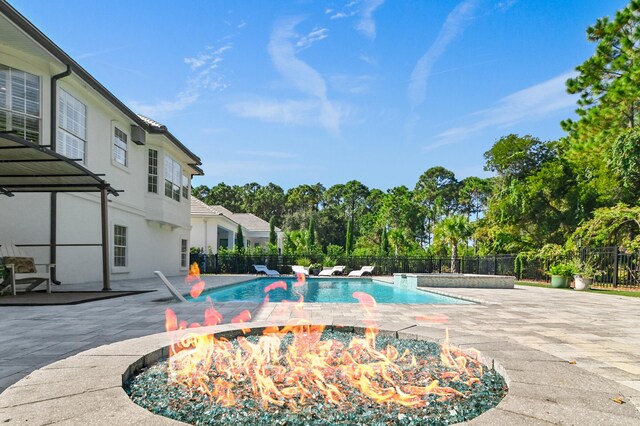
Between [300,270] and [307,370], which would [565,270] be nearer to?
[300,270]

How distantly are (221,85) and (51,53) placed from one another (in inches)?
168

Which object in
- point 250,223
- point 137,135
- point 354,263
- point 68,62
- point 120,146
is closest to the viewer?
point 68,62

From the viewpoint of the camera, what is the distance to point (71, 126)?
10336mm

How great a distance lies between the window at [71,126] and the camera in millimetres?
9844

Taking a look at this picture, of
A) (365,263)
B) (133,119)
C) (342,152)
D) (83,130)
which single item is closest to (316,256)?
(365,263)

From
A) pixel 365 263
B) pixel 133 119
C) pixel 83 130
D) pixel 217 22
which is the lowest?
pixel 365 263

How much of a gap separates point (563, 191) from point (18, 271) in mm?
26142

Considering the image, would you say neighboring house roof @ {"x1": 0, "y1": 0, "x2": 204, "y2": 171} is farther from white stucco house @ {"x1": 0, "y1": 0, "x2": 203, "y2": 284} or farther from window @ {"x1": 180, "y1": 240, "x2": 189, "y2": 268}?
window @ {"x1": 180, "y1": 240, "x2": 189, "y2": 268}

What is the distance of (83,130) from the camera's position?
35.7 ft

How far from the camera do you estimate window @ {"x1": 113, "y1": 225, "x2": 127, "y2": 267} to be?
1252 cm

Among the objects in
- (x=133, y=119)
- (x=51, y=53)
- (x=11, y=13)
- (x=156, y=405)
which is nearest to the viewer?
(x=156, y=405)

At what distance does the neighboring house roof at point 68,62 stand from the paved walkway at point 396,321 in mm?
5231

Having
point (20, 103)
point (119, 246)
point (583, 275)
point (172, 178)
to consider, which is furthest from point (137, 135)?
point (583, 275)

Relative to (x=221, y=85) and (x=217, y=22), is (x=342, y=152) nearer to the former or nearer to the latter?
(x=221, y=85)
